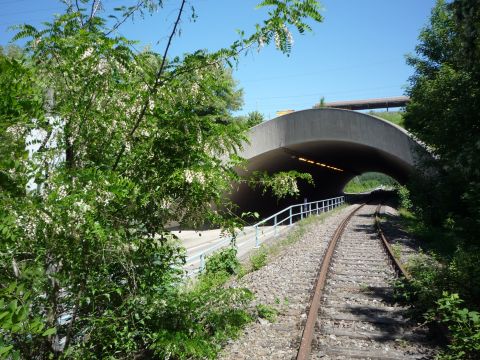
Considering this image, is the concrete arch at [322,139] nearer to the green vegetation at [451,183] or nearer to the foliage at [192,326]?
the green vegetation at [451,183]

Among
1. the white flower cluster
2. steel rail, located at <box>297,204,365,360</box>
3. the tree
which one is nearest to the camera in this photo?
the white flower cluster

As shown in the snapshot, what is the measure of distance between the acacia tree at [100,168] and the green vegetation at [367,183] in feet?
240

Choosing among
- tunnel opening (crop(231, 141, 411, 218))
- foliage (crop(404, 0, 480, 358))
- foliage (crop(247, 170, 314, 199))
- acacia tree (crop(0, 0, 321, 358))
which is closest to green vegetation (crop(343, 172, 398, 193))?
tunnel opening (crop(231, 141, 411, 218))

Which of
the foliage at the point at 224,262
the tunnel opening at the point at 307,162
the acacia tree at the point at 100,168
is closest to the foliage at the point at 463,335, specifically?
the acacia tree at the point at 100,168

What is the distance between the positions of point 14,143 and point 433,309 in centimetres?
587

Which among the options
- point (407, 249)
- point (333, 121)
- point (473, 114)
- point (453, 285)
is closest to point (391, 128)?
point (333, 121)

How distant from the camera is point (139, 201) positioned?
2904 mm

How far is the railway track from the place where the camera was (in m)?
4.94

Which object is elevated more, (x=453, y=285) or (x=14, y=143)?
(x=14, y=143)

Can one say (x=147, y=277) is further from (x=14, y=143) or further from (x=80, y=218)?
(x=14, y=143)

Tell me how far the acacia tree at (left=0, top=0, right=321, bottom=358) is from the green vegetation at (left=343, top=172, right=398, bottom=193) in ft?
240

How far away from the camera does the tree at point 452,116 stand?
9258 millimetres

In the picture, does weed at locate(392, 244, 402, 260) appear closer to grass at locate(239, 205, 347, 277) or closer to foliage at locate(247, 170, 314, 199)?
grass at locate(239, 205, 347, 277)

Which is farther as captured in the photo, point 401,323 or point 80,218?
point 401,323
